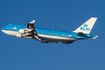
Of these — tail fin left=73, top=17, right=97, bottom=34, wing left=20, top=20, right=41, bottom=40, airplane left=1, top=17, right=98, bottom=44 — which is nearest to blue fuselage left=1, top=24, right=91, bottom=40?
airplane left=1, top=17, right=98, bottom=44

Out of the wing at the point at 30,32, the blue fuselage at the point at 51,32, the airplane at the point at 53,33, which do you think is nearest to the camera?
the blue fuselage at the point at 51,32

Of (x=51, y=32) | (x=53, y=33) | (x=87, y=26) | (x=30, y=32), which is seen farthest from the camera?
(x=30, y=32)

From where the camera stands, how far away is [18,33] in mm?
68625

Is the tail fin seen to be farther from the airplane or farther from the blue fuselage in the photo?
the blue fuselage

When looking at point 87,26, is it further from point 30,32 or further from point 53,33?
point 30,32

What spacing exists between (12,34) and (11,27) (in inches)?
82.9

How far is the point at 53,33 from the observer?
65.6 meters

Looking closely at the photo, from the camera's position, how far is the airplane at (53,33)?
62853 mm

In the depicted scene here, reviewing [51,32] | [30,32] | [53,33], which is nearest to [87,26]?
[53,33]

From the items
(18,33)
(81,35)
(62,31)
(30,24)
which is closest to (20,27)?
(18,33)

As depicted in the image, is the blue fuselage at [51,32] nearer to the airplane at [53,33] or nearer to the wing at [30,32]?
the airplane at [53,33]

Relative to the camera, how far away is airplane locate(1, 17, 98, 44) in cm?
6285

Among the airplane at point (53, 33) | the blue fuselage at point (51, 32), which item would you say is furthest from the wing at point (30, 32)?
the blue fuselage at point (51, 32)

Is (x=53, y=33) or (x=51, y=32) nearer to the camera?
(x=53, y=33)
